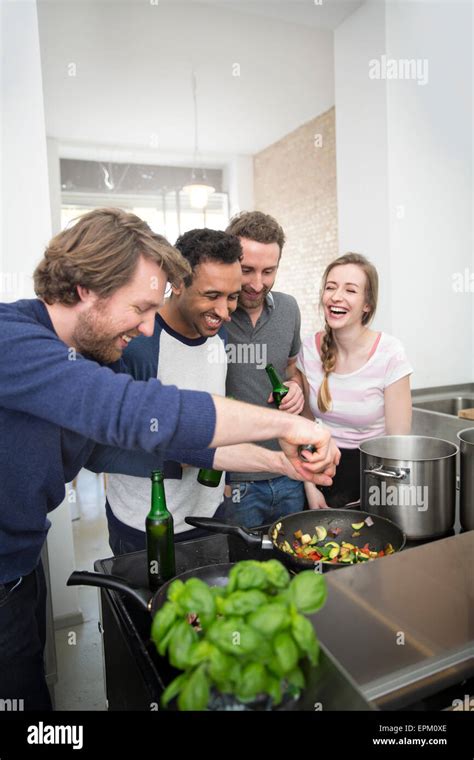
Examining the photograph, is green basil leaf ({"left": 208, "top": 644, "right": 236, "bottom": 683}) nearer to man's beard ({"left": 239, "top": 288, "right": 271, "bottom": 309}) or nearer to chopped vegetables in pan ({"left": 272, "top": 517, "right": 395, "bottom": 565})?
chopped vegetables in pan ({"left": 272, "top": 517, "right": 395, "bottom": 565})

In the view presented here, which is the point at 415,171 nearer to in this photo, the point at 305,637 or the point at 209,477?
the point at 209,477

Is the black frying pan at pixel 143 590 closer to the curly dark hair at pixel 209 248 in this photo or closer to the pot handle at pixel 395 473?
the pot handle at pixel 395 473

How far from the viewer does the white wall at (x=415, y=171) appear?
2852mm

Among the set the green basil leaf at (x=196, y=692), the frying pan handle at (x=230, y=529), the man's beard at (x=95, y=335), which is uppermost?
the man's beard at (x=95, y=335)

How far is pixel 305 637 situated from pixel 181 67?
16.6ft

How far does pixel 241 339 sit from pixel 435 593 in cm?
114

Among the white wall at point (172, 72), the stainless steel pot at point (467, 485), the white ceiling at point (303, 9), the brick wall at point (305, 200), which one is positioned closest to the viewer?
the stainless steel pot at point (467, 485)

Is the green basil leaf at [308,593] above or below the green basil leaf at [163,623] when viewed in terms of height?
above

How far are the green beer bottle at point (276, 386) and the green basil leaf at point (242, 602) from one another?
1.28 m

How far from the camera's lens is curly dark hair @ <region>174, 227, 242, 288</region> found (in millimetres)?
1503

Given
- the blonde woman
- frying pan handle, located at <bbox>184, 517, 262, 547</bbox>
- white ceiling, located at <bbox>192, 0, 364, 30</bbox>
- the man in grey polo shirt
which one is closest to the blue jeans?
the man in grey polo shirt

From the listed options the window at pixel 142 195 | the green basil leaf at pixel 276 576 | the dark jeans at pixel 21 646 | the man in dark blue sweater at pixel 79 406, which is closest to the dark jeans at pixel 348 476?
the man in dark blue sweater at pixel 79 406

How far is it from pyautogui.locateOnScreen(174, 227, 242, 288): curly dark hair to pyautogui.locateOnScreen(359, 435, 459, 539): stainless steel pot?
0.67 meters

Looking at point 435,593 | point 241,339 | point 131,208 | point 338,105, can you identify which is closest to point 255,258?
point 241,339
